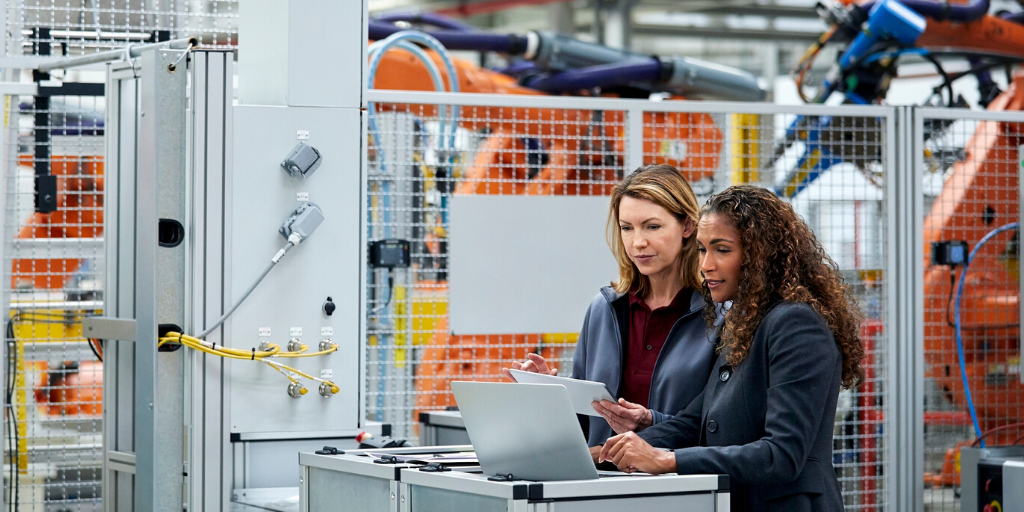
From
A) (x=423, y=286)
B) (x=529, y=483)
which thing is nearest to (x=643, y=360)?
(x=529, y=483)

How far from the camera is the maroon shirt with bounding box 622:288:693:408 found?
262 centimetres

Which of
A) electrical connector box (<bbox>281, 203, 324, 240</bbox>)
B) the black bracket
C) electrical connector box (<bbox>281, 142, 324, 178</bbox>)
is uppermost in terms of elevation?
electrical connector box (<bbox>281, 142, 324, 178</bbox>)

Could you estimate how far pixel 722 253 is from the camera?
222cm

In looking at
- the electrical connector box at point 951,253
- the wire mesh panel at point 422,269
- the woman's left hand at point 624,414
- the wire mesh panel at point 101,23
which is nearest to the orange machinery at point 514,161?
the wire mesh panel at point 422,269

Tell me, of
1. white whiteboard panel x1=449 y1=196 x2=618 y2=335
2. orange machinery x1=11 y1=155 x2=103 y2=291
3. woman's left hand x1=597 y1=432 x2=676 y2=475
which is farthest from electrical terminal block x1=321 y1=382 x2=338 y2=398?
orange machinery x1=11 y1=155 x2=103 y2=291

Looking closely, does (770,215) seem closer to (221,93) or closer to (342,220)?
(342,220)

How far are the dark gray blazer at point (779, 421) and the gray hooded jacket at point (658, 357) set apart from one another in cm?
22

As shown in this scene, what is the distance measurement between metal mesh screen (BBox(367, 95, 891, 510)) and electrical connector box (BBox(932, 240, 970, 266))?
0.26 m

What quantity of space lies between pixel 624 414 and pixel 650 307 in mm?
380

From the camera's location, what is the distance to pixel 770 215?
2201 millimetres

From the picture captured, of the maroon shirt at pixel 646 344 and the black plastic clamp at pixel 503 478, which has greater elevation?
the maroon shirt at pixel 646 344

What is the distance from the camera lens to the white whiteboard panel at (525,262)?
4.39 metres

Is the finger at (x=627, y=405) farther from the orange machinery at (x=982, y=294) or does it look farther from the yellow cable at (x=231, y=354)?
the orange machinery at (x=982, y=294)

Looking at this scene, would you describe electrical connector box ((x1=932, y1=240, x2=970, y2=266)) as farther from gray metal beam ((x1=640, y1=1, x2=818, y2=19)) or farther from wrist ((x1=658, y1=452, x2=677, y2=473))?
gray metal beam ((x1=640, y1=1, x2=818, y2=19))
